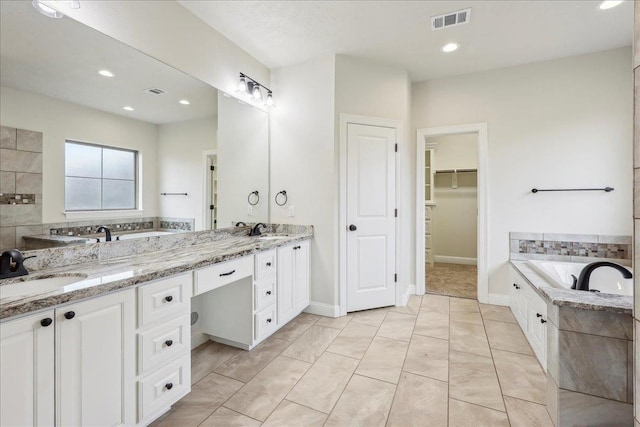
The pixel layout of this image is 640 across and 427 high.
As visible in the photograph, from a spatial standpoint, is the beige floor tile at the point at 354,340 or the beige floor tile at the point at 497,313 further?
the beige floor tile at the point at 497,313

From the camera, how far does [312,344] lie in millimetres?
2486

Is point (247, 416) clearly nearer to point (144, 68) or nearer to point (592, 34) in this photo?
point (144, 68)

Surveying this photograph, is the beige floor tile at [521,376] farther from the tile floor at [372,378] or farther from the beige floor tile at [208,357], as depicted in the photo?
the beige floor tile at [208,357]

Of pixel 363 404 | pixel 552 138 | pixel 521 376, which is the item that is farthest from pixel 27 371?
pixel 552 138

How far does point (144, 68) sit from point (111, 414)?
214 centimetres

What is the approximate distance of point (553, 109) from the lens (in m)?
3.21

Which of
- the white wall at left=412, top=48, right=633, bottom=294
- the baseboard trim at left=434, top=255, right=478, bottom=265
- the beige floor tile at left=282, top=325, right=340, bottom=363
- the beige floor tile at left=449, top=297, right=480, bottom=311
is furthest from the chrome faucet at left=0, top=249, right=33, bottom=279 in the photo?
the baseboard trim at left=434, top=255, right=478, bottom=265

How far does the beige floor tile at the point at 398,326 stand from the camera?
8.67 feet

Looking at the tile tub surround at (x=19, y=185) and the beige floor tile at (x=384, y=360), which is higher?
the tile tub surround at (x=19, y=185)

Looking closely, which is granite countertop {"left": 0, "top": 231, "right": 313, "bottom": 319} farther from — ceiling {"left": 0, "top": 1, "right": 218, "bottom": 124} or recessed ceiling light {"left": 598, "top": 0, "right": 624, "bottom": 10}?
recessed ceiling light {"left": 598, "top": 0, "right": 624, "bottom": 10}

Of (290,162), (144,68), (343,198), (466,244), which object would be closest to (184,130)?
(144,68)

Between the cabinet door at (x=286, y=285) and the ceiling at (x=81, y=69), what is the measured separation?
147cm

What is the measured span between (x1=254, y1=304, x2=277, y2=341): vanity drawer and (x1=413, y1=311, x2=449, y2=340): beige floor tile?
1337 mm

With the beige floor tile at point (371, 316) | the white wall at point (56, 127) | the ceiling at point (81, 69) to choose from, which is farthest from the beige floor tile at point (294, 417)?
the ceiling at point (81, 69)
